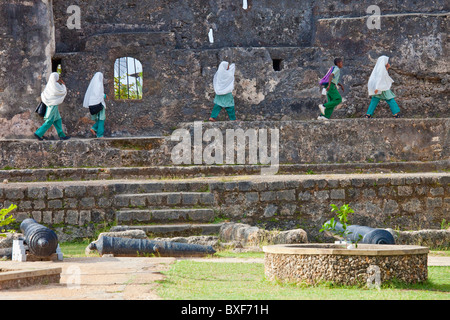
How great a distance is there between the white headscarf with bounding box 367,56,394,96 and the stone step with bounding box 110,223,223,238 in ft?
19.7

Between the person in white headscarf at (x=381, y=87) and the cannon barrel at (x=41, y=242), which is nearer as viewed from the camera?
the cannon barrel at (x=41, y=242)

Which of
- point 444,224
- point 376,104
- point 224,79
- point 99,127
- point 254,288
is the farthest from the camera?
point 224,79

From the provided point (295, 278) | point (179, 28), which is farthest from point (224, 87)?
point (295, 278)

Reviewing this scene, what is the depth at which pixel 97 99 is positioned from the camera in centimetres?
1492

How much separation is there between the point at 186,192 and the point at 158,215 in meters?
0.67

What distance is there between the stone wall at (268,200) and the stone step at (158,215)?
0.36 feet

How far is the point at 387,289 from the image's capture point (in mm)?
6191

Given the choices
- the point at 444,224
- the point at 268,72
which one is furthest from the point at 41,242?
the point at 268,72

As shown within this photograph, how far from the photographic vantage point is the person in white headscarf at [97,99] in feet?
48.2

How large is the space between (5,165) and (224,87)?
476 centimetres

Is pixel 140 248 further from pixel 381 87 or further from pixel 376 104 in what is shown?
pixel 381 87

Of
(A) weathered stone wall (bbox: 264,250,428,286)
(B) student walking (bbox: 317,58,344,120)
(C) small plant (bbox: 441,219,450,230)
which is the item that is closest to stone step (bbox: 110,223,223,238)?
(C) small plant (bbox: 441,219,450,230)

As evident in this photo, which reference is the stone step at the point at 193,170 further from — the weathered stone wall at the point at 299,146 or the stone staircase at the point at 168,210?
the stone staircase at the point at 168,210

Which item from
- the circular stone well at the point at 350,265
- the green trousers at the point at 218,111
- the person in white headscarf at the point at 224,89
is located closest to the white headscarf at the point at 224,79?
the person in white headscarf at the point at 224,89
